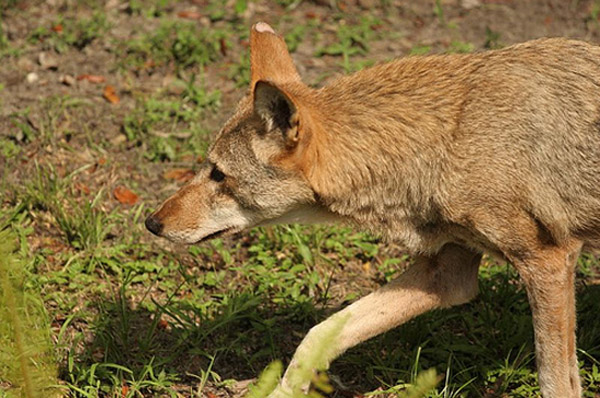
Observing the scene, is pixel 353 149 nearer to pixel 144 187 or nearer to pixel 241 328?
pixel 241 328

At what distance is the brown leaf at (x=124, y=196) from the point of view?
6941 mm

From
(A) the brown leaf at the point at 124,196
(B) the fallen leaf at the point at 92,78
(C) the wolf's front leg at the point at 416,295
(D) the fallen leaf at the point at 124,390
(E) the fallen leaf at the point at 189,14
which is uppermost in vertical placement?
(E) the fallen leaf at the point at 189,14

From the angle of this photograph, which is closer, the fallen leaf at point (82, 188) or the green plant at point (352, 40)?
the fallen leaf at point (82, 188)

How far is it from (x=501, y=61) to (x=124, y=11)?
16.9ft

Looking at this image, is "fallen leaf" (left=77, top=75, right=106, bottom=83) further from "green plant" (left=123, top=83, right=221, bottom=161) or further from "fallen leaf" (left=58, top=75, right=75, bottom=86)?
"green plant" (left=123, top=83, right=221, bottom=161)

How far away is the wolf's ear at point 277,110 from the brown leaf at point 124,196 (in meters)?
2.46

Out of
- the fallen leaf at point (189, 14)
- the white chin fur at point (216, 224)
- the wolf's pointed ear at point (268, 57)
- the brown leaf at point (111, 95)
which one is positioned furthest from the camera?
the fallen leaf at point (189, 14)

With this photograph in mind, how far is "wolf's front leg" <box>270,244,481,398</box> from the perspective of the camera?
5.17 m

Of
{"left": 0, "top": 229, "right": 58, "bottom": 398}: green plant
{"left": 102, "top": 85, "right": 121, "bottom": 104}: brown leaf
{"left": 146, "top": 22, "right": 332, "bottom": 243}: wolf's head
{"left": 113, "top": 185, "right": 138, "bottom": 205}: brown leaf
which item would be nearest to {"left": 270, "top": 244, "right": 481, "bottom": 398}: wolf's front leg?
{"left": 146, "top": 22, "right": 332, "bottom": 243}: wolf's head

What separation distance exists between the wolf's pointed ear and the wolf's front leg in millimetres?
1377

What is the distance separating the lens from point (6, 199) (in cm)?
666

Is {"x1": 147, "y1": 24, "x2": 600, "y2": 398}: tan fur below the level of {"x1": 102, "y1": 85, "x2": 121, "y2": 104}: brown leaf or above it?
above

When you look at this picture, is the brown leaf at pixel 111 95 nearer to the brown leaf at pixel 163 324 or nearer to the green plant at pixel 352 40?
the green plant at pixel 352 40

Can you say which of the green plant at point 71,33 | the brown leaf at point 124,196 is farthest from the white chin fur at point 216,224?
the green plant at point 71,33
